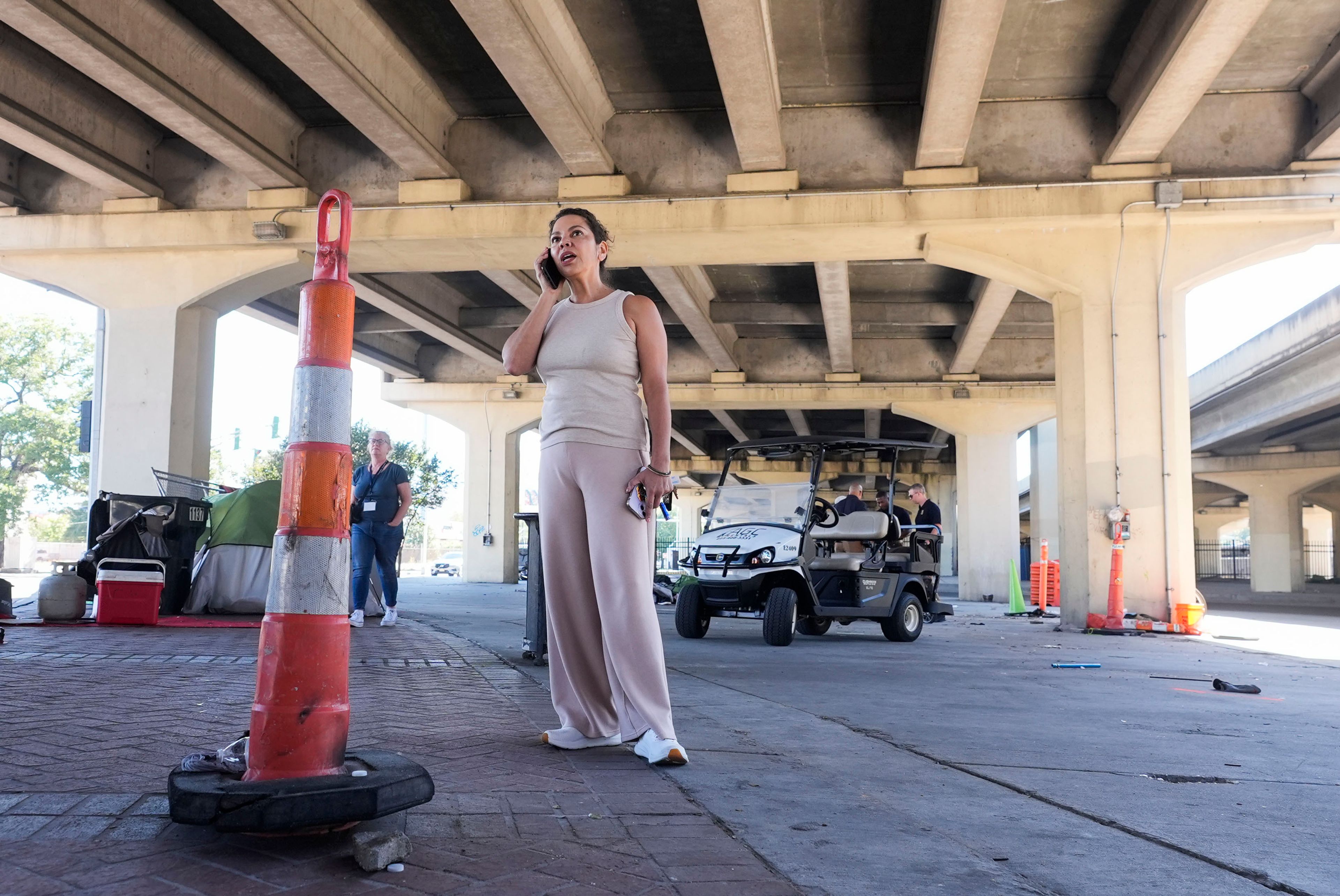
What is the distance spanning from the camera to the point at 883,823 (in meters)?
2.61

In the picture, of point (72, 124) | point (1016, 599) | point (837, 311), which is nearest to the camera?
point (72, 124)

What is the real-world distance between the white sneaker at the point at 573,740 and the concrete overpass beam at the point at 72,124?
1060 centimetres

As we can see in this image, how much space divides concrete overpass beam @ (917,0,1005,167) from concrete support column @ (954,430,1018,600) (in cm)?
1254

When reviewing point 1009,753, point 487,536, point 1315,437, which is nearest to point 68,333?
point 487,536

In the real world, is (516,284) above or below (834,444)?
above

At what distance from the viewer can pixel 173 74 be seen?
10453 mm

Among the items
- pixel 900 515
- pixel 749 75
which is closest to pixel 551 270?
pixel 749 75

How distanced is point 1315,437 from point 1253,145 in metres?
26.1

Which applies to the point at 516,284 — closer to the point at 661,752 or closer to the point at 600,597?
the point at 600,597

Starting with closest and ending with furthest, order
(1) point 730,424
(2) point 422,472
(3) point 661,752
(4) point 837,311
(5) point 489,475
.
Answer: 1. (3) point 661,752
2. (4) point 837,311
3. (5) point 489,475
4. (1) point 730,424
5. (2) point 422,472

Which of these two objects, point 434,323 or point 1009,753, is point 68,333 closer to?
point 434,323

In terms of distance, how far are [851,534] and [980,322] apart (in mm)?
9358

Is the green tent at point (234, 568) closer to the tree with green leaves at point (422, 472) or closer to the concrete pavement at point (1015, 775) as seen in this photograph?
the concrete pavement at point (1015, 775)

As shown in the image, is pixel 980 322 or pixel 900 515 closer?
pixel 900 515
